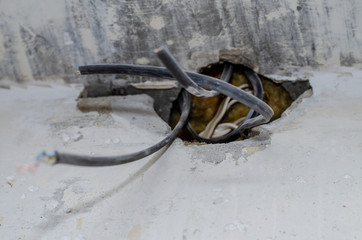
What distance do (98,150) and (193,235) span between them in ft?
1.36

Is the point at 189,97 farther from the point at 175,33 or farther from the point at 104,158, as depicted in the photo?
the point at 104,158

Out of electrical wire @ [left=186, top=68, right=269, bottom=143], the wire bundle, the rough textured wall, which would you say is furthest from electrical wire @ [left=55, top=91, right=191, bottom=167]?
the rough textured wall

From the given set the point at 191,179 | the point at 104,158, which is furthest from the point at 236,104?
the point at 104,158

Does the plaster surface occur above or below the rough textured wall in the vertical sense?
below

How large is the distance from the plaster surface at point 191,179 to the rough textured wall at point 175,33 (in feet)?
0.37

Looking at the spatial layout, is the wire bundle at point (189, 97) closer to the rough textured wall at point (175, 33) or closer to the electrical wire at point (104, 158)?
the electrical wire at point (104, 158)

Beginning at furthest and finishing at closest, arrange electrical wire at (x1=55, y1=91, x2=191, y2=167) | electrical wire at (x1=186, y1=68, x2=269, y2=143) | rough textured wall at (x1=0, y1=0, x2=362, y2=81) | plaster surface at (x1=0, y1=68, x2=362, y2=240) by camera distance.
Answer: electrical wire at (x1=186, y1=68, x2=269, y2=143), rough textured wall at (x1=0, y1=0, x2=362, y2=81), plaster surface at (x1=0, y1=68, x2=362, y2=240), electrical wire at (x1=55, y1=91, x2=191, y2=167)

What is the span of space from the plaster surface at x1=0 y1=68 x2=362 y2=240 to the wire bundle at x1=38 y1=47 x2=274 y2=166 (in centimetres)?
9

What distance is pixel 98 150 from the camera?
3.43ft

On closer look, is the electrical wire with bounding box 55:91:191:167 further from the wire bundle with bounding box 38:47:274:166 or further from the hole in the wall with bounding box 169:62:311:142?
the hole in the wall with bounding box 169:62:311:142

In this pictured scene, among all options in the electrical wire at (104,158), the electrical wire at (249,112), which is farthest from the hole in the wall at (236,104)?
the electrical wire at (104,158)

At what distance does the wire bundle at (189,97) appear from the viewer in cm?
63

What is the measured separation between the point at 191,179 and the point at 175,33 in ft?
1.67

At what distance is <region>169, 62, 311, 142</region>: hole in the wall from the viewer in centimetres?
121
